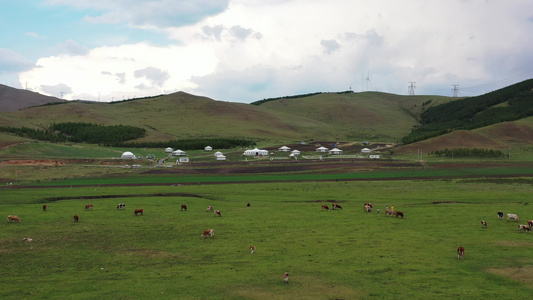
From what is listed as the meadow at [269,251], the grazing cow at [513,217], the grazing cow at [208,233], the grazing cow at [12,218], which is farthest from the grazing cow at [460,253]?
the grazing cow at [12,218]

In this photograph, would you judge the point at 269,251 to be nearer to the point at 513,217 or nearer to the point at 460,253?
the point at 460,253

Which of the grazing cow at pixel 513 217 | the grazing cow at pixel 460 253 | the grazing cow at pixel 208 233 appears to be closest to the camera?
the grazing cow at pixel 460 253

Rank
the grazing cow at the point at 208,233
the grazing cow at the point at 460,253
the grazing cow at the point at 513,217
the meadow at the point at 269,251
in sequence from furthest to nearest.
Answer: the grazing cow at the point at 513,217 < the grazing cow at the point at 208,233 < the grazing cow at the point at 460,253 < the meadow at the point at 269,251

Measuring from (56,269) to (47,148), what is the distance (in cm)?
13071

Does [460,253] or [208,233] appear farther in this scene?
[208,233]

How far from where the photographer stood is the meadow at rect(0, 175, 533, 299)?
85.4ft

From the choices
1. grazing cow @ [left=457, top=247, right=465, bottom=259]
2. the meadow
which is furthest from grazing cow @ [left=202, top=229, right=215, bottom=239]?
grazing cow @ [left=457, top=247, right=465, bottom=259]

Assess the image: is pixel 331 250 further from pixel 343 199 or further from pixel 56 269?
pixel 343 199

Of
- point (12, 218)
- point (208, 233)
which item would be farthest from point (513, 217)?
point (12, 218)

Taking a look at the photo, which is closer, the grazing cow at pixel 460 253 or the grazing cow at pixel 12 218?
the grazing cow at pixel 460 253

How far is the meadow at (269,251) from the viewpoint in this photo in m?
26.0

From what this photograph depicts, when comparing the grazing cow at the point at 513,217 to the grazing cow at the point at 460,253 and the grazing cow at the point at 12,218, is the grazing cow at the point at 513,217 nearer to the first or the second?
the grazing cow at the point at 460,253

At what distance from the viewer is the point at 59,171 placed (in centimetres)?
10619

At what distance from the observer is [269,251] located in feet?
111
